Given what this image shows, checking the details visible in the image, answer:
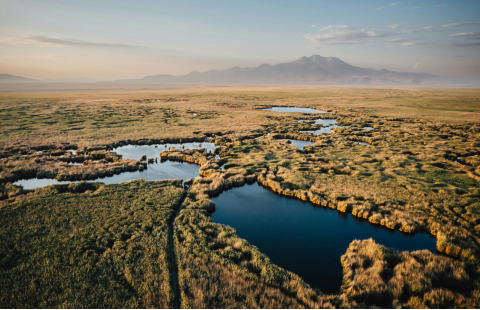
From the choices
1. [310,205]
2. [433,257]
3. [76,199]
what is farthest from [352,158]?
[76,199]

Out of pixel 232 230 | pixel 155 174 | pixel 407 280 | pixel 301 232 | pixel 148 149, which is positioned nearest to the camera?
pixel 407 280

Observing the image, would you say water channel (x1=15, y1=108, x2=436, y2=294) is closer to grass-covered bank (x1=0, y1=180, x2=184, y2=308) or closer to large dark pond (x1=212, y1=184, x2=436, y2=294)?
large dark pond (x1=212, y1=184, x2=436, y2=294)

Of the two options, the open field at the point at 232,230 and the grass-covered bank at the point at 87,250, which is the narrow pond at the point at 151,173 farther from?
the grass-covered bank at the point at 87,250

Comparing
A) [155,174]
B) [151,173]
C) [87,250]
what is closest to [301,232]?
[87,250]

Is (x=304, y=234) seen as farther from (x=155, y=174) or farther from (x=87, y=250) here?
(x=155, y=174)

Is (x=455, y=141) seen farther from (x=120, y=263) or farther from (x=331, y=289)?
(x=120, y=263)

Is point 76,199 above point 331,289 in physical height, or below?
above

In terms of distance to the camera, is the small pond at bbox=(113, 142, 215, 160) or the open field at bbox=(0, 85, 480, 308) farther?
the small pond at bbox=(113, 142, 215, 160)

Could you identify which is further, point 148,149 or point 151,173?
point 148,149

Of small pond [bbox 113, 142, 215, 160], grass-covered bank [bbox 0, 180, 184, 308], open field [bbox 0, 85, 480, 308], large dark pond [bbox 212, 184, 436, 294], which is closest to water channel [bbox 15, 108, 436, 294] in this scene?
large dark pond [bbox 212, 184, 436, 294]
